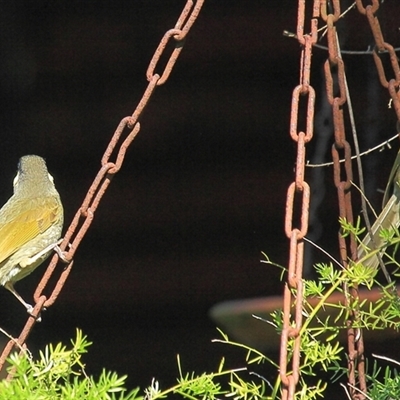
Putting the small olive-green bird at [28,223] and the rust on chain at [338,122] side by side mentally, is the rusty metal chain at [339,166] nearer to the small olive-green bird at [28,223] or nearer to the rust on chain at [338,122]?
the rust on chain at [338,122]

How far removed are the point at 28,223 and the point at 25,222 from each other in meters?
0.02

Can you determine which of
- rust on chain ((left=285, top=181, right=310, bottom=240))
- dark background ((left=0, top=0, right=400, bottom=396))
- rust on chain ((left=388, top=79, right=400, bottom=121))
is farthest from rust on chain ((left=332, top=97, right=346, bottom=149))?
dark background ((left=0, top=0, right=400, bottom=396))

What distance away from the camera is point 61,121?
5.50 m

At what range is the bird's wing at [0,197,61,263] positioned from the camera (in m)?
3.23

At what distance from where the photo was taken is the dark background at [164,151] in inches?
207

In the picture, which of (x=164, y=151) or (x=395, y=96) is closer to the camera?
(x=395, y=96)

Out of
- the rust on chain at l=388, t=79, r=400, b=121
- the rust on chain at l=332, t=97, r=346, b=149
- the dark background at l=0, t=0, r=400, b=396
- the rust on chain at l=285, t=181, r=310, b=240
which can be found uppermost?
the rust on chain at l=388, t=79, r=400, b=121

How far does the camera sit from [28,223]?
3287 millimetres

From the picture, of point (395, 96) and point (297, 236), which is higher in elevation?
point (395, 96)

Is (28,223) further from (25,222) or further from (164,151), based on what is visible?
(164,151)

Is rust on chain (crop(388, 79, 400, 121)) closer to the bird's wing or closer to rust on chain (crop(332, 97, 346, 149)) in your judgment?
rust on chain (crop(332, 97, 346, 149))

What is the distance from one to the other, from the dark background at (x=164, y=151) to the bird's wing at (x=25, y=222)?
2.06m

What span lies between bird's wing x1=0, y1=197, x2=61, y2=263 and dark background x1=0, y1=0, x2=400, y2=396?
2061 millimetres

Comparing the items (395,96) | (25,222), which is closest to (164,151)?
(25,222)
